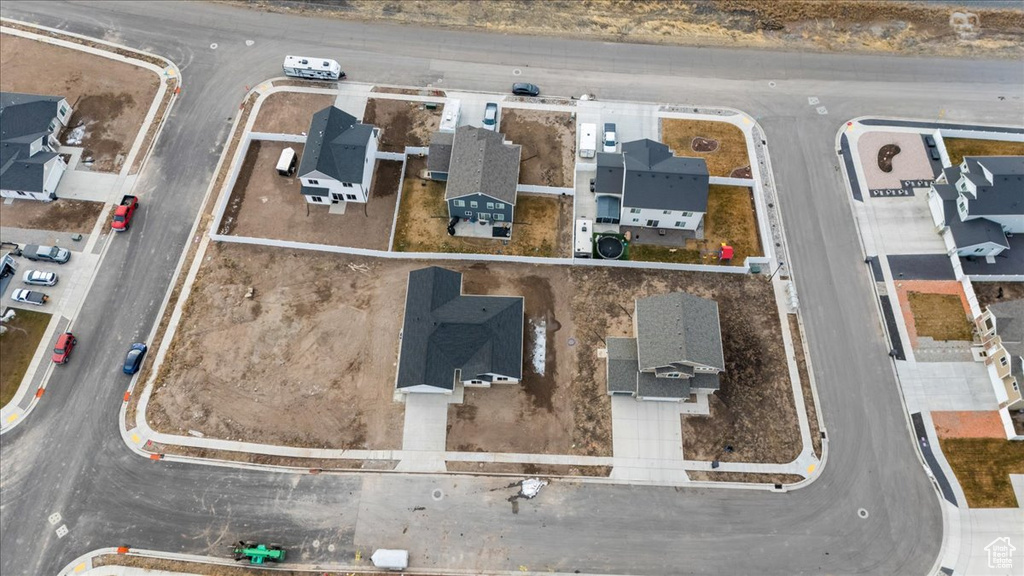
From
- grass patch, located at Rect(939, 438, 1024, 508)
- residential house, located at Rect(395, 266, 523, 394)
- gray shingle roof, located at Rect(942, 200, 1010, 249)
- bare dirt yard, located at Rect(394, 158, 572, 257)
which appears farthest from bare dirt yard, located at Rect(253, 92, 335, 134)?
grass patch, located at Rect(939, 438, 1024, 508)

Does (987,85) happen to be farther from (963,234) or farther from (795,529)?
(795,529)

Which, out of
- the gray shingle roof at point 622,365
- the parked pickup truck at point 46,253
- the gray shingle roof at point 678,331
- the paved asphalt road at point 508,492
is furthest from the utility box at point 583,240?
the parked pickup truck at point 46,253

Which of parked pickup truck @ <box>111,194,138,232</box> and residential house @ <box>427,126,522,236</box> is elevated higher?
residential house @ <box>427,126,522,236</box>

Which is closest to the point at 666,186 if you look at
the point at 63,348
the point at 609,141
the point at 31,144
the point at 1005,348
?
the point at 609,141

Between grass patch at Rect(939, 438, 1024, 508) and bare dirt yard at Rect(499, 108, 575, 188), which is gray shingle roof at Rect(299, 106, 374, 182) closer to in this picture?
bare dirt yard at Rect(499, 108, 575, 188)

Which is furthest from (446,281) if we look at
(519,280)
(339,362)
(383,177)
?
(383,177)

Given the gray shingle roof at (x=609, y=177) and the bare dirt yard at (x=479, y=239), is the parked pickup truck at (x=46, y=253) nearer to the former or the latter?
the bare dirt yard at (x=479, y=239)

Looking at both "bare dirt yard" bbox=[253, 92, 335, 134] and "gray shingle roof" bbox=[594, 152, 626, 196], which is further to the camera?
"bare dirt yard" bbox=[253, 92, 335, 134]
